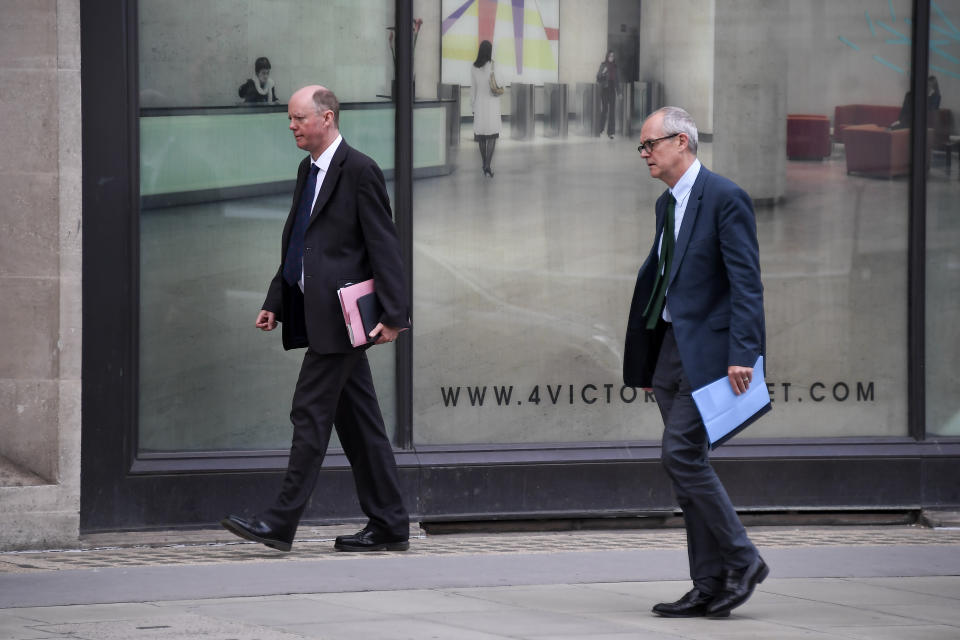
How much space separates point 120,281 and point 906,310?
3.94m

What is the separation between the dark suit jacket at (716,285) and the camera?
5.73 meters

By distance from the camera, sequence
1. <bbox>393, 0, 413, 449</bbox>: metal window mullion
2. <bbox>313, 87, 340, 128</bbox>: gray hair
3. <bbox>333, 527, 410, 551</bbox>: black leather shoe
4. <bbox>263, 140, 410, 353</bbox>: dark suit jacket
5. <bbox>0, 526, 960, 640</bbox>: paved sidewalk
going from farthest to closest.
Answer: <bbox>393, 0, 413, 449</bbox>: metal window mullion → <bbox>333, 527, 410, 551</bbox>: black leather shoe → <bbox>313, 87, 340, 128</bbox>: gray hair → <bbox>263, 140, 410, 353</bbox>: dark suit jacket → <bbox>0, 526, 960, 640</bbox>: paved sidewalk

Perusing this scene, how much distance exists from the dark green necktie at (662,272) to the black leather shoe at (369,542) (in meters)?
1.76

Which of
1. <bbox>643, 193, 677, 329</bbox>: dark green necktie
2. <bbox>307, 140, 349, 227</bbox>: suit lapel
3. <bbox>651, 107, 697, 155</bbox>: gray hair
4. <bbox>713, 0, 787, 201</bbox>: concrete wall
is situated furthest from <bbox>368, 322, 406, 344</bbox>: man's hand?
<bbox>713, 0, 787, 201</bbox>: concrete wall

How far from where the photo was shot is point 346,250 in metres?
6.88

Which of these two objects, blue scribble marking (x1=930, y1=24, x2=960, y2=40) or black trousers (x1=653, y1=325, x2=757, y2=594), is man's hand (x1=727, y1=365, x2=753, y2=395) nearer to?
black trousers (x1=653, y1=325, x2=757, y2=594)

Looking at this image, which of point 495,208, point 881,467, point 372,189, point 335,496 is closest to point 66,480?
point 335,496

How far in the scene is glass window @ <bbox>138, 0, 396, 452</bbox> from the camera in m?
7.66

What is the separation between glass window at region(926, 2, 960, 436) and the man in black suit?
308cm

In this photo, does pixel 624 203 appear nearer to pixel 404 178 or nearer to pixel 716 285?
pixel 404 178

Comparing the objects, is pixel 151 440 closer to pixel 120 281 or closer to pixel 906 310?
pixel 120 281

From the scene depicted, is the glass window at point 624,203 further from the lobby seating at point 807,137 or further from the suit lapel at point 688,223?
the suit lapel at point 688,223

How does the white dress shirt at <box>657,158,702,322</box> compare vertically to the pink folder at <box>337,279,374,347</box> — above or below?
above

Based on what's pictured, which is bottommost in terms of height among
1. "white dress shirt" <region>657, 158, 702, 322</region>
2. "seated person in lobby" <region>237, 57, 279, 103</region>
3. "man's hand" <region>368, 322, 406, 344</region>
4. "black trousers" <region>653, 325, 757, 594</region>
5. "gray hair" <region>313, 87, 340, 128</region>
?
"black trousers" <region>653, 325, 757, 594</region>
